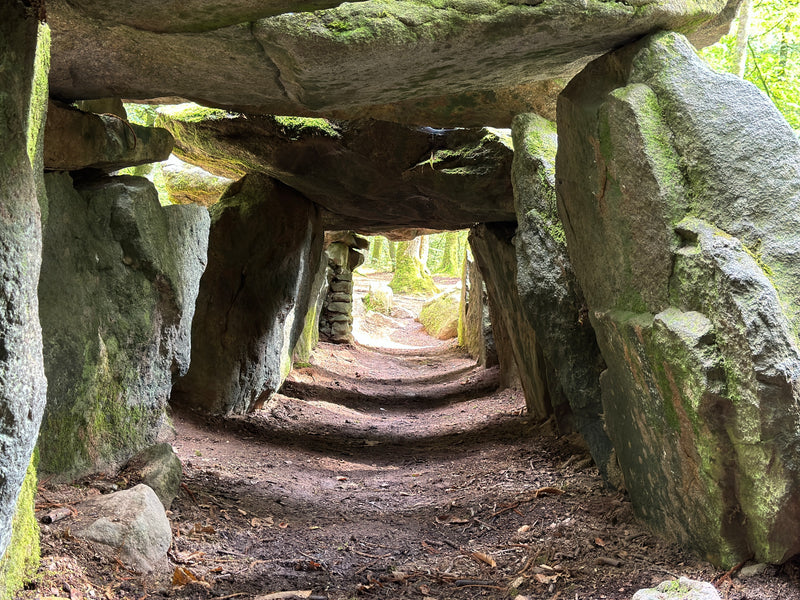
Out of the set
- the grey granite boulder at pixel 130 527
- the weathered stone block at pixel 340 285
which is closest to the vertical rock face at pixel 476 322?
the weathered stone block at pixel 340 285

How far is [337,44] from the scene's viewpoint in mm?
3352

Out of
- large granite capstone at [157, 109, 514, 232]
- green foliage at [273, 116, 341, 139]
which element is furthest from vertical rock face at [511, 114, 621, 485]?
green foliage at [273, 116, 341, 139]

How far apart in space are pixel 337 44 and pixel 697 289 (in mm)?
2037

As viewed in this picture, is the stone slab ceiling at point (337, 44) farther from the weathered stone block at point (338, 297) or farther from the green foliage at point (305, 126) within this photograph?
the weathered stone block at point (338, 297)

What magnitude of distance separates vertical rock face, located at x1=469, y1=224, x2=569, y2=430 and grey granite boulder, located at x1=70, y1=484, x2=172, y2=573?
368 cm

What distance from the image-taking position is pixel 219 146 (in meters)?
6.75

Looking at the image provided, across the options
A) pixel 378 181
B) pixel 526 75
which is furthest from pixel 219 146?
pixel 526 75

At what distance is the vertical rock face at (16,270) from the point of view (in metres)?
1.90

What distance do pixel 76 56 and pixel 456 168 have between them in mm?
3824

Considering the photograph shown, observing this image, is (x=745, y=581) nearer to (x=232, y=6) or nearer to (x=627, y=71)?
(x=627, y=71)

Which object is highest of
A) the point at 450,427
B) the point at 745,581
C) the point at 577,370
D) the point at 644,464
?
the point at 577,370

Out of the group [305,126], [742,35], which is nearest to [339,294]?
[305,126]

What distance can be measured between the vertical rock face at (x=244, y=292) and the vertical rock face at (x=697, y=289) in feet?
14.6

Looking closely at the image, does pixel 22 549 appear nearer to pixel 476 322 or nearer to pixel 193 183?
pixel 193 183
